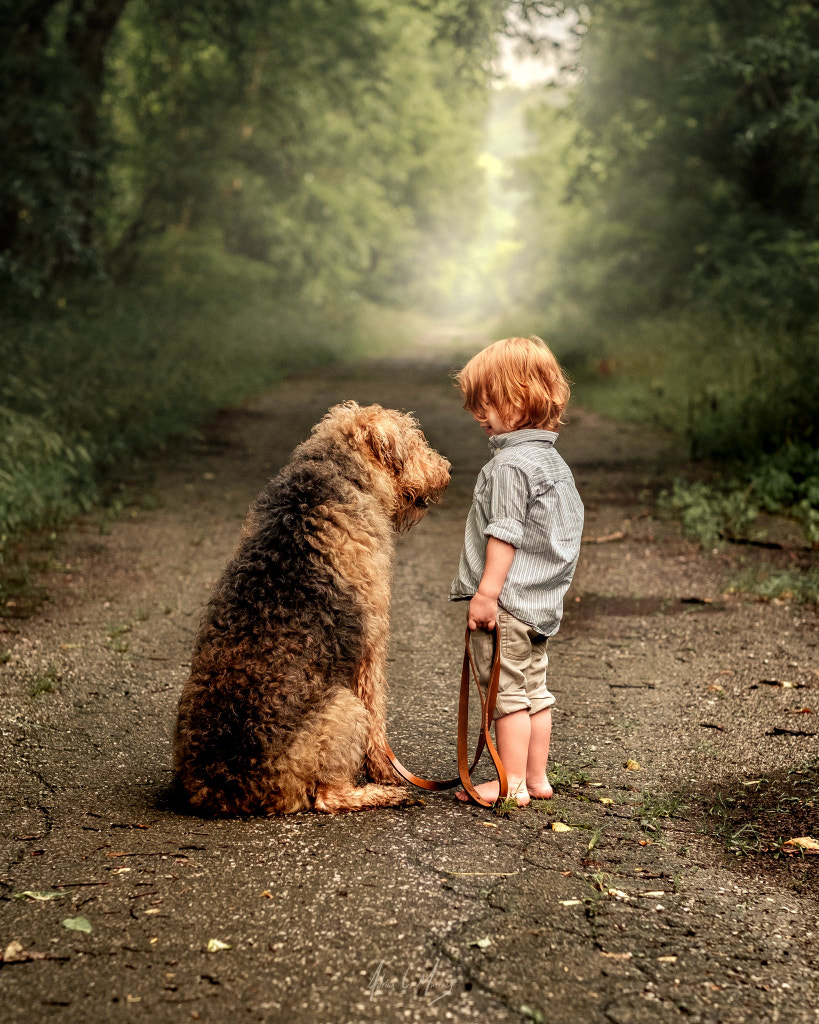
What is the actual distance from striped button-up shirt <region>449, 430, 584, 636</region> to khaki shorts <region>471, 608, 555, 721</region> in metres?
0.06

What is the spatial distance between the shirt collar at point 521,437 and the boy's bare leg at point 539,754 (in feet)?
3.63

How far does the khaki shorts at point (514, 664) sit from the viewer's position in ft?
12.2

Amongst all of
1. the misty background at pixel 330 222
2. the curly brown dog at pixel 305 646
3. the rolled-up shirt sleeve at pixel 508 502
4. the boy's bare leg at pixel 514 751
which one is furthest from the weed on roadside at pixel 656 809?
the misty background at pixel 330 222

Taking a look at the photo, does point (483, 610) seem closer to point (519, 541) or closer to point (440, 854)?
point (519, 541)

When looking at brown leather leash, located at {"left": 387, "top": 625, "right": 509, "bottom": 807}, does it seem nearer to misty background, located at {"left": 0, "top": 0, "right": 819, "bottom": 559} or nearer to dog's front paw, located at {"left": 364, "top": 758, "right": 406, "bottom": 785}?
dog's front paw, located at {"left": 364, "top": 758, "right": 406, "bottom": 785}

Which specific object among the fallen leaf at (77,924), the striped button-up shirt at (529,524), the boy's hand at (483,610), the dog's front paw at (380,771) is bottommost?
the fallen leaf at (77,924)

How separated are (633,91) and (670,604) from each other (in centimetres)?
2001

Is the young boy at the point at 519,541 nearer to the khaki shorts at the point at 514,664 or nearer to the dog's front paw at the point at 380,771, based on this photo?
the khaki shorts at the point at 514,664

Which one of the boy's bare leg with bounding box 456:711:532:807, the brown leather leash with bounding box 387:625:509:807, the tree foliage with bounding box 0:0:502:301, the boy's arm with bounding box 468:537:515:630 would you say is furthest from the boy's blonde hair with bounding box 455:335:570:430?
the tree foliage with bounding box 0:0:502:301

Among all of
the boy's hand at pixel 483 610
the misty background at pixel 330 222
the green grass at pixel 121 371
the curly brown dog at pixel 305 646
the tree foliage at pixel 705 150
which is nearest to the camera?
the curly brown dog at pixel 305 646

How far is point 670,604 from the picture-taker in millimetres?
6762

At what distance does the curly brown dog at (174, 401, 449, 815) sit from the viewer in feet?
11.1

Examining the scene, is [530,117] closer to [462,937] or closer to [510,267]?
[510,267]

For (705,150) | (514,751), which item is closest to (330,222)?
(705,150)
